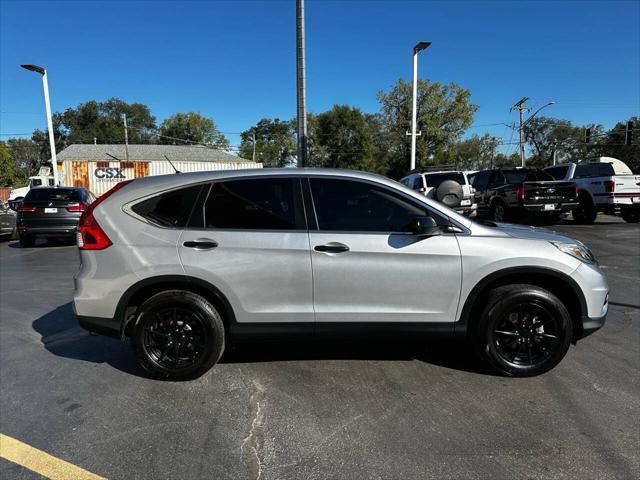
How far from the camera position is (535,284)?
11.9 ft

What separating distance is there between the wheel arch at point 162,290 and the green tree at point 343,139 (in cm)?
5827

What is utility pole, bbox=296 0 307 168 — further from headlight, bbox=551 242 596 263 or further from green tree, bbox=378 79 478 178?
green tree, bbox=378 79 478 178

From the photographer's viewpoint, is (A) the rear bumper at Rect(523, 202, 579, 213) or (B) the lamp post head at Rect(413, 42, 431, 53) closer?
(A) the rear bumper at Rect(523, 202, 579, 213)

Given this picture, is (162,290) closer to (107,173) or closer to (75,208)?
(75,208)

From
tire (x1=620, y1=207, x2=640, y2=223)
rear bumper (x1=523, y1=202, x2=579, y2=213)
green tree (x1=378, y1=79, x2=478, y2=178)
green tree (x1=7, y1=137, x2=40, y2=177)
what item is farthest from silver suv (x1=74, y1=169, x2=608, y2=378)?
green tree (x1=7, y1=137, x2=40, y2=177)

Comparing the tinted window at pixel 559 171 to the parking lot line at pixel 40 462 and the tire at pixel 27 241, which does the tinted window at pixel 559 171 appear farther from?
the parking lot line at pixel 40 462

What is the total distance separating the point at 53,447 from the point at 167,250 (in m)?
1.48

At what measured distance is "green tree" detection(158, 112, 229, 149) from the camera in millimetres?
83062

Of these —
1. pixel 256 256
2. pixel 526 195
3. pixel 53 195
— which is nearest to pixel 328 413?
pixel 256 256

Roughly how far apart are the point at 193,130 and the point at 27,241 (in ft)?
248

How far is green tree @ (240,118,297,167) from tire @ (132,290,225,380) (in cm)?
7266

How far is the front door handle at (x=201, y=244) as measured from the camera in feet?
11.3

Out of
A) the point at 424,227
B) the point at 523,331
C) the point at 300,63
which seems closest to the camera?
the point at 424,227

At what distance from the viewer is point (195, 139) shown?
83750mm
